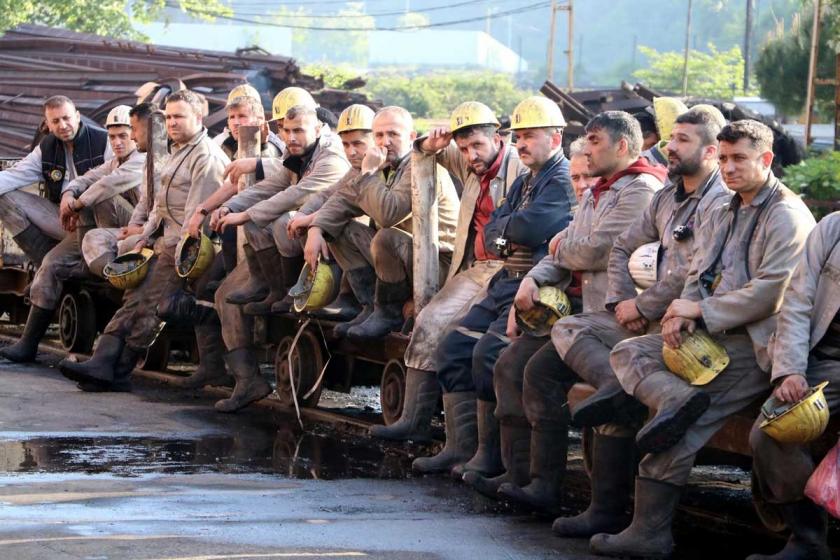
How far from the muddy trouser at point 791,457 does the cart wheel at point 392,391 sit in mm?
4170

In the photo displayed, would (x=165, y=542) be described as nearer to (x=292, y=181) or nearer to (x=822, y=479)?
(x=822, y=479)

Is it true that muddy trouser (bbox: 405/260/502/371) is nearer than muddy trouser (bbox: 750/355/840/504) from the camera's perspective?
No

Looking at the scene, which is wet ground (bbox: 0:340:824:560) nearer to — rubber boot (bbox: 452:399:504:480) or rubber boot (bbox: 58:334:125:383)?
rubber boot (bbox: 452:399:504:480)

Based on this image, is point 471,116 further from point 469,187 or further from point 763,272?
point 763,272

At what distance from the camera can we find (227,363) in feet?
40.7

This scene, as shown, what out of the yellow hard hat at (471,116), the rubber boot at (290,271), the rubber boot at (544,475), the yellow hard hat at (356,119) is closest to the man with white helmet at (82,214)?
the rubber boot at (290,271)

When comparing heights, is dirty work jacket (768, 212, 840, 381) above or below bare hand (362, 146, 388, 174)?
below

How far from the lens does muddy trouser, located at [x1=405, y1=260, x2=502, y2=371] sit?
32.9 ft

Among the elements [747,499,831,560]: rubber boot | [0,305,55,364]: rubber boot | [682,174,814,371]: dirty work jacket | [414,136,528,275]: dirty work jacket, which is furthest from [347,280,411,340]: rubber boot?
[0,305,55,364]: rubber boot

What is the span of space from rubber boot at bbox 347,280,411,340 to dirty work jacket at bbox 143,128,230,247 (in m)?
2.45

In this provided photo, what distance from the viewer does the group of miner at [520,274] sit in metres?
7.32

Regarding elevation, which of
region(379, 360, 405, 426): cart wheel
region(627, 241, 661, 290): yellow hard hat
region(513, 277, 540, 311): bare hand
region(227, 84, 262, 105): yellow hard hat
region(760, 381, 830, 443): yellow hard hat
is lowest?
region(379, 360, 405, 426): cart wheel

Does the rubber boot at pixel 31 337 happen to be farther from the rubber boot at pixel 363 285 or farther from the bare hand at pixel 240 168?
the rubber boot at pixel 363 285

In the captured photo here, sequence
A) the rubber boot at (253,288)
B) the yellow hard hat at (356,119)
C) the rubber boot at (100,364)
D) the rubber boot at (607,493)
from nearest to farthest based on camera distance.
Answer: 1. the rubber boot at (607,493)
2. the yellow hard hat at (356,119)
3. the rubber boot at (253,288)
4. the rubber boot at (100,364)
